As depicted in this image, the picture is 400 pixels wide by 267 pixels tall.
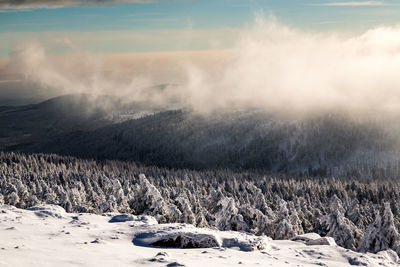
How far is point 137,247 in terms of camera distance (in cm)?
2567

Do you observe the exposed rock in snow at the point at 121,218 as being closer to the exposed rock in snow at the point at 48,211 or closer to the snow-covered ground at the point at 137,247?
the snow-covered ground at the point at 137,247

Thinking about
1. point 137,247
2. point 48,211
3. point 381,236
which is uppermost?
point 137,247

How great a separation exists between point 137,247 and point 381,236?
31.0 meters

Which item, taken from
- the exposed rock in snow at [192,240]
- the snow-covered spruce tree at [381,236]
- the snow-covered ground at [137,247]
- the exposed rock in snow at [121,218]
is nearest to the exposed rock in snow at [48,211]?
the snow-covered ground at [137,247]

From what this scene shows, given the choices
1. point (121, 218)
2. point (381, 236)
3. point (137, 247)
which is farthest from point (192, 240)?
point (381, 236)

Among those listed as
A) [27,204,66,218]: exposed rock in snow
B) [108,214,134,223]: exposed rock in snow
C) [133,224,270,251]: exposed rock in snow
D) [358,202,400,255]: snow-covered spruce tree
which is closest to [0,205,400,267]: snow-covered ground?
[133,224,270,251]: exposed rock in snow

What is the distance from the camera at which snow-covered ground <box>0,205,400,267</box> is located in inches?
843

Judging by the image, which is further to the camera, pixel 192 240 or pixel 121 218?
pixel 121 218

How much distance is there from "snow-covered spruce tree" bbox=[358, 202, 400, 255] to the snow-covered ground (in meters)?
14.0

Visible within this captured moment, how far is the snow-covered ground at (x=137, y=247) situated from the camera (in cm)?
2141

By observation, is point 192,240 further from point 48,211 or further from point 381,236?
point 381,236

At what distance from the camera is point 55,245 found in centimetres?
2406

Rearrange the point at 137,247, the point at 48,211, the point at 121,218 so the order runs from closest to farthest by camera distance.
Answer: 1. the point at 137,247
2. the point at 121,218
3. the point at 48,211

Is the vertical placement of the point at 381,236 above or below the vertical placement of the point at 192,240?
below
